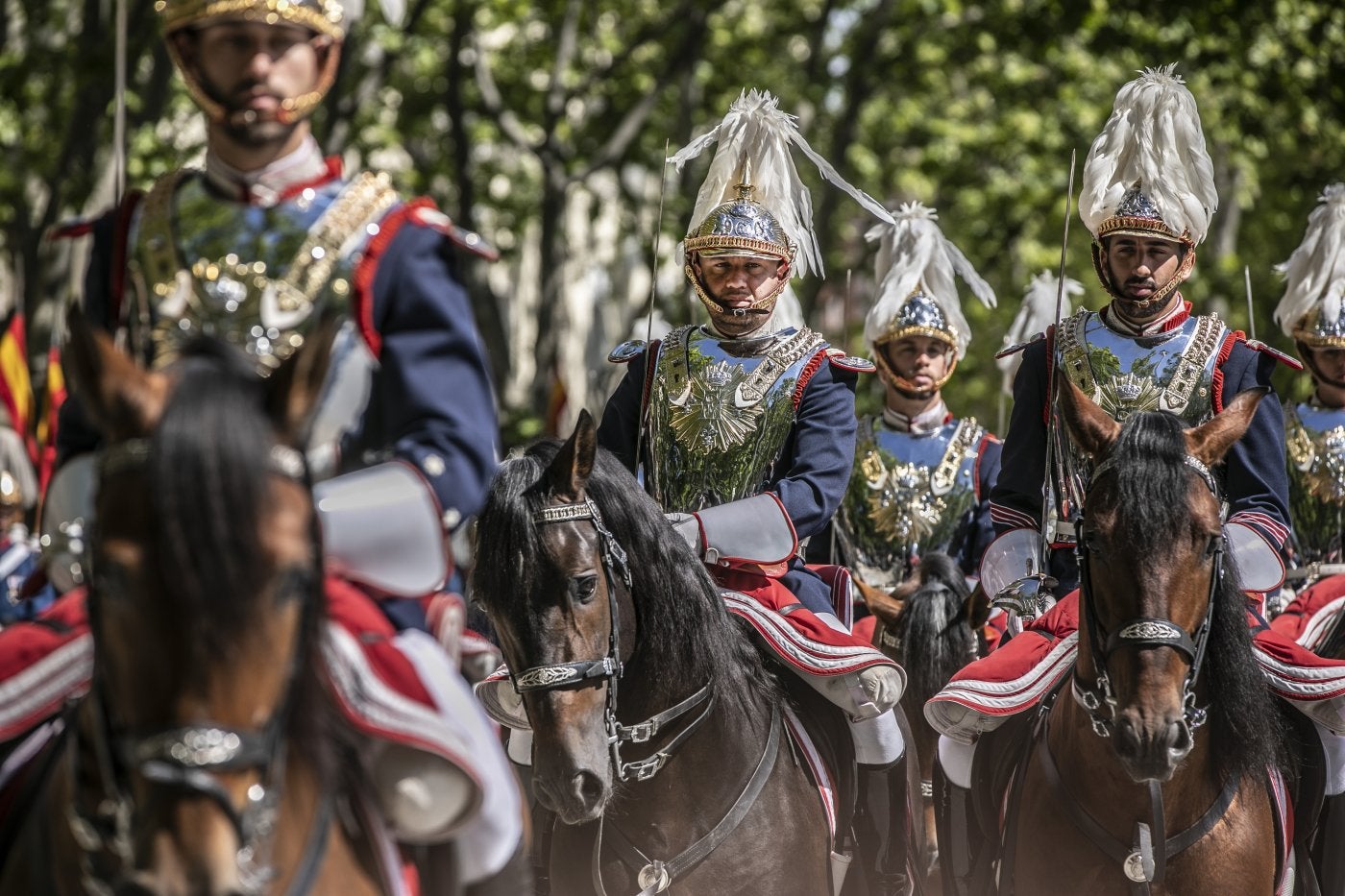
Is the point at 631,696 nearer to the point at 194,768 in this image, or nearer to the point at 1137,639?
the point at 1137,639

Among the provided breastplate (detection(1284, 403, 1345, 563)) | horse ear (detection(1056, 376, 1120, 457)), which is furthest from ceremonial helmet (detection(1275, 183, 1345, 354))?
horse ear (detection(1056, 376, 1120, 457))

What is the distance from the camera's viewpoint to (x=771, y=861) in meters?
6.52

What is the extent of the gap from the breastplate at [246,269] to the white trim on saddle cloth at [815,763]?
10.3ft

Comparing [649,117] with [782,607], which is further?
[649,117]

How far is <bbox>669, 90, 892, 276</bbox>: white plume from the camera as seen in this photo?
27.2ft

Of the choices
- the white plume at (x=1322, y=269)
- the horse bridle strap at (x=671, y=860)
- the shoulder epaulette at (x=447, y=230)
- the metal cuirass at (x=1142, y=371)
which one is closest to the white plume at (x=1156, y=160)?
the metal cuirass at (x=1142, y=371)

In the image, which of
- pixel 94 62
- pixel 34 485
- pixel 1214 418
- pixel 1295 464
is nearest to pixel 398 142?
pixel 94 62

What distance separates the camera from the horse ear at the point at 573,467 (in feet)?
19.9

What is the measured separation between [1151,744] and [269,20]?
9.66ft

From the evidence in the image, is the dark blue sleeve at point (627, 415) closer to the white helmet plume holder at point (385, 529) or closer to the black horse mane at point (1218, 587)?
the black horse mane at point (1218, 587)

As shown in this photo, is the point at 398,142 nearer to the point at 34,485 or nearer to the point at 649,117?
the point at 649,117

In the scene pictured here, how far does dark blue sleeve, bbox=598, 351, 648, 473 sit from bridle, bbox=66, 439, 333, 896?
4097 mm

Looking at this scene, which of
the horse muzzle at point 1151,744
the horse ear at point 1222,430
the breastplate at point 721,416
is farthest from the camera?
the breastplate at point 721,416

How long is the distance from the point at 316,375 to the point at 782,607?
3806 mm
